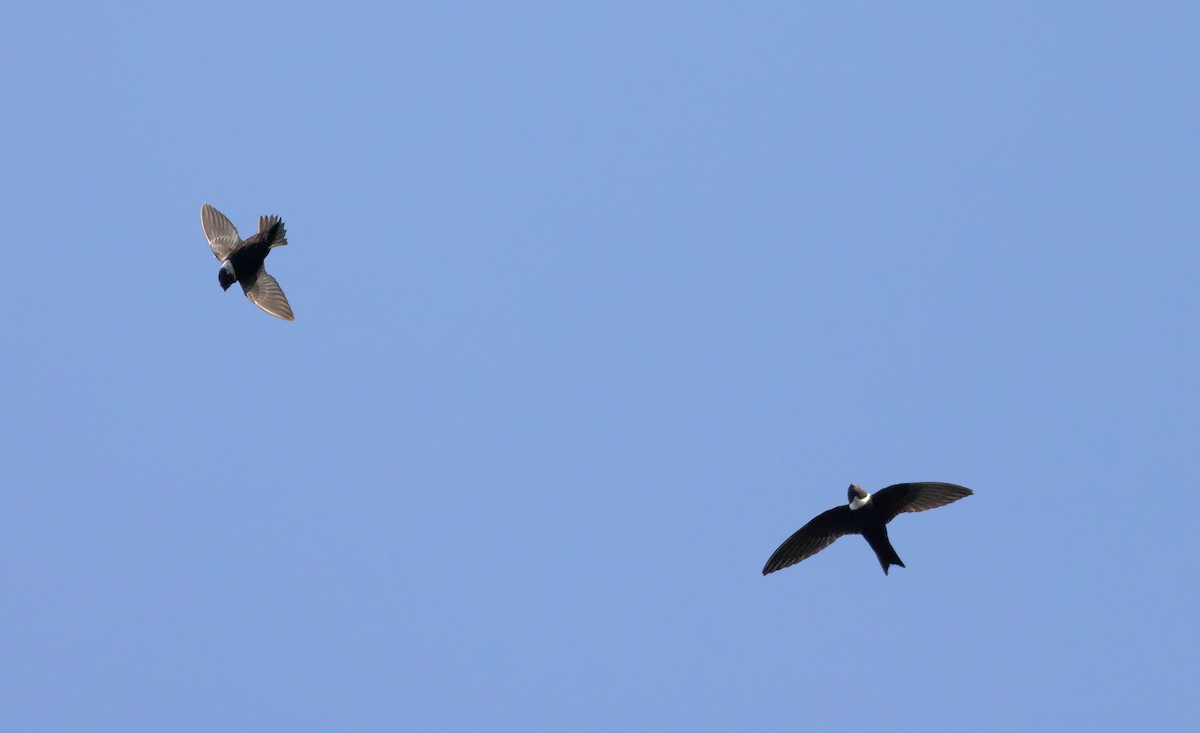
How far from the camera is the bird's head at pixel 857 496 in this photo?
629 inches

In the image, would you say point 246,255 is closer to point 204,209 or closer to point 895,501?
point 204,209


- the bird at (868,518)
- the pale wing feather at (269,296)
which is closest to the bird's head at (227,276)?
the pale wing feather at (269,296)

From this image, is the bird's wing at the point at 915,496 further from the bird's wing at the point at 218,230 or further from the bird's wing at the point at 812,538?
the bird's wing at the point at 218,230

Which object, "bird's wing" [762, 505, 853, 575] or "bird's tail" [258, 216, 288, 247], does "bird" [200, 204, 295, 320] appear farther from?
"bird's wing" [762, 505, 853, 575]

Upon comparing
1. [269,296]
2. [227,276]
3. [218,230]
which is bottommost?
[269,296]

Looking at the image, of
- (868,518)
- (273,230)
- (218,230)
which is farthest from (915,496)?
(218,230)

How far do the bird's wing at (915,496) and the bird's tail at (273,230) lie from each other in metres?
8.31

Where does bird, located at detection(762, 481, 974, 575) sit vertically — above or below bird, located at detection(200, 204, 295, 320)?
below

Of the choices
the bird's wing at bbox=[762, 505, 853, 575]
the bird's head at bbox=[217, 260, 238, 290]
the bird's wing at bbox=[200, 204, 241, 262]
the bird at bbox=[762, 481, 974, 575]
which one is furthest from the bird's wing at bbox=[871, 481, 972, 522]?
the bird's wing at bbox=[200, 204, 241, 262]

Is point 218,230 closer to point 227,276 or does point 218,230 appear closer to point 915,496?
point 227,276

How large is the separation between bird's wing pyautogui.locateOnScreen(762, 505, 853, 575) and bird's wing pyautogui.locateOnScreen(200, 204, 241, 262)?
885 centimetres

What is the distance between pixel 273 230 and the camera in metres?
18.9

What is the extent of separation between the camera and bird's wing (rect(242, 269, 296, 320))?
62.9 feet

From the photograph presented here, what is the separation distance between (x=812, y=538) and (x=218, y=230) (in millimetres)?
9559
